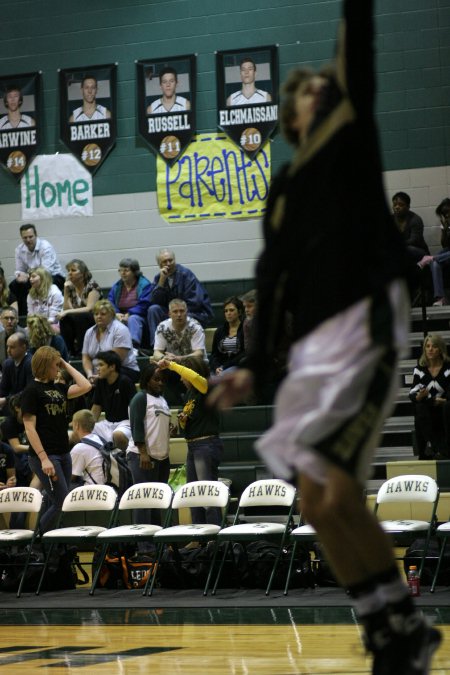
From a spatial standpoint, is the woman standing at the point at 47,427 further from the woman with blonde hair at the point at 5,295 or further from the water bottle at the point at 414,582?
the woman with blonde hair at the point at 5,295

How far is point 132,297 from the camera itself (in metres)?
14.0

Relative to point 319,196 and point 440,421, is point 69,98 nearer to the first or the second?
point 440,421

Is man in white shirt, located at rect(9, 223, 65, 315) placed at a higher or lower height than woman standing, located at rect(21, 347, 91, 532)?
higher

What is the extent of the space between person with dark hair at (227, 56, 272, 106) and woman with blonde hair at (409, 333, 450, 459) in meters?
5.46

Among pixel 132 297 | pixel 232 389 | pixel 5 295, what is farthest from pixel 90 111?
pixel 232 389

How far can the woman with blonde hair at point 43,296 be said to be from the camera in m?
13.8

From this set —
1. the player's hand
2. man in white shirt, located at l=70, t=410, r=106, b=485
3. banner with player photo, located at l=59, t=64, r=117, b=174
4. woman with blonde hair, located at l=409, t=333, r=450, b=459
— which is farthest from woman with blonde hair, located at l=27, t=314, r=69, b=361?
the player's hand

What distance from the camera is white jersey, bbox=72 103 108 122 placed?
15.4m

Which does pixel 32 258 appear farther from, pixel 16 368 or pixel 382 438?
pixel 382 438

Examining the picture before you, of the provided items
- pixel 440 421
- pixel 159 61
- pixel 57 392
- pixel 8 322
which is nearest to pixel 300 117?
pixel 57 392

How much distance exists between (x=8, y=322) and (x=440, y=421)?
524 centimetres

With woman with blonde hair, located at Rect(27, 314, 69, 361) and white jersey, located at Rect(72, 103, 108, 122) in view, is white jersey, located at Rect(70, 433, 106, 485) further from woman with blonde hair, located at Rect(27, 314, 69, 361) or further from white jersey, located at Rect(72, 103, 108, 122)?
white jersey, located at Rect(72, 103, 108, 122)

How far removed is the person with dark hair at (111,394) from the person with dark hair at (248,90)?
497 centimetres

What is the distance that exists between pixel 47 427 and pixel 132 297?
4.78 meters
